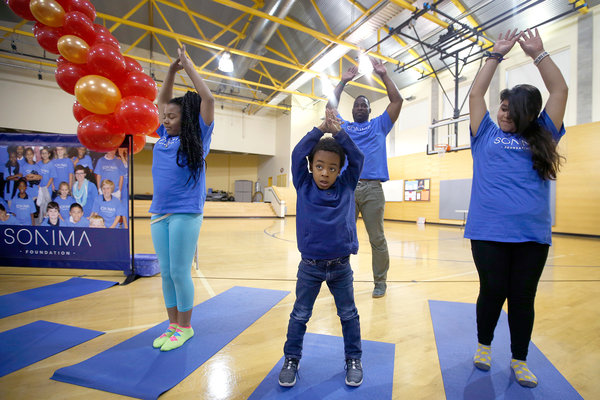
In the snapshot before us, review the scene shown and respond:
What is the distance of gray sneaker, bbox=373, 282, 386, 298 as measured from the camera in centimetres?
227

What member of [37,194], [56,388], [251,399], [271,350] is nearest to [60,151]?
[37,194]

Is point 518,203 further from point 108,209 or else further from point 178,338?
point 108,209

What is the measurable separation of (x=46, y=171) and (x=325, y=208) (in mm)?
2807

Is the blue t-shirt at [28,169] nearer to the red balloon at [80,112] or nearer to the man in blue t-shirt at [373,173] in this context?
the red balloon at [80,112]

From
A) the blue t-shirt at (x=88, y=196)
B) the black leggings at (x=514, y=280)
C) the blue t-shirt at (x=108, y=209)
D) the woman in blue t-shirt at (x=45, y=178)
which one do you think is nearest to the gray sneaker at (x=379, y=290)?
the black leggings at (x=514, y=280)

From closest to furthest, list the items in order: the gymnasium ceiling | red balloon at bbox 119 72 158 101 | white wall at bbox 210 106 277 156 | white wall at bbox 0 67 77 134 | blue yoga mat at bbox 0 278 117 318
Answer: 1. blue yoga mat at bbox 0 278 117 318
2. red balloon at bbox 119 72 158 101
3. the gymnasium ceiling
4. white wall at bbox 0 67 77 134
5. white wall at bbox 210 106 277 156

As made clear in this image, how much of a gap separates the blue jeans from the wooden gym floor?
0.21 m

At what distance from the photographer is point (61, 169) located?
8.64 ft

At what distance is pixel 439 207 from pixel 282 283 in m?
8.59

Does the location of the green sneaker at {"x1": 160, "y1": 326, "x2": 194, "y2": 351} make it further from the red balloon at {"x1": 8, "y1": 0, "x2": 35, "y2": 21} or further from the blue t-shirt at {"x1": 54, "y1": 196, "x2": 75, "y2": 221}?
the red balloon at {"x1": 8, "y1": 0, "x2": 35, "y2": 21}

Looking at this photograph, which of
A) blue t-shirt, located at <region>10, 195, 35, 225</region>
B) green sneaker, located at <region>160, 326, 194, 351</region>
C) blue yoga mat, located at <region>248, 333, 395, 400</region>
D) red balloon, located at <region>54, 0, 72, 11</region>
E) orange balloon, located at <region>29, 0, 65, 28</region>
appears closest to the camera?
blue yoga mat, located at <region>248, 333, 395, 400</region>

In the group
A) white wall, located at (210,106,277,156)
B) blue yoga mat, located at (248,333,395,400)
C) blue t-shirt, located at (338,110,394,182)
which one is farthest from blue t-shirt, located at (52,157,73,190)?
white wall, located at (210,106,277,156)

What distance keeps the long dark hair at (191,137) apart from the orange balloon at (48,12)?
1549 millimetres

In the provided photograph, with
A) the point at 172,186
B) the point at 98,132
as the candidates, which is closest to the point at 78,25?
the point at 98,132
